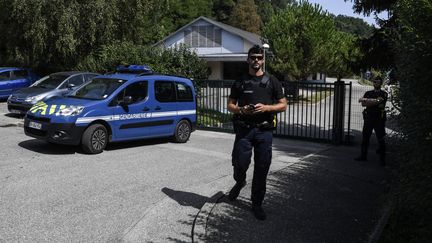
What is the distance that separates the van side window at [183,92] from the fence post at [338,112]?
12.2 feet

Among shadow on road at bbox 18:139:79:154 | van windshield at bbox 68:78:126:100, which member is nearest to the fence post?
van windshield at bbox 68:78:126:100

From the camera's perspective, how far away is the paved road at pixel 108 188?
4906 millimetres

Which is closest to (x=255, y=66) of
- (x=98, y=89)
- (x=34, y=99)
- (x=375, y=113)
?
(x=375, y=113)

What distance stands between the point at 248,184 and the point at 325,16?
2600 cm

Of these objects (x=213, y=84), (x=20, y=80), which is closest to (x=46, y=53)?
(x=20, y=80)

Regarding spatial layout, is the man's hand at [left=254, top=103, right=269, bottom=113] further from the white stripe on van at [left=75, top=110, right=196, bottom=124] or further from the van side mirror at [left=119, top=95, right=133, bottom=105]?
the van side mirror at [left=119, top=95, right=133, bottom=105]

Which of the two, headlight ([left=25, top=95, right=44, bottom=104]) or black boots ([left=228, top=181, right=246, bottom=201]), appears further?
headlight ([left=25, top=95, right=44, bottom=104])

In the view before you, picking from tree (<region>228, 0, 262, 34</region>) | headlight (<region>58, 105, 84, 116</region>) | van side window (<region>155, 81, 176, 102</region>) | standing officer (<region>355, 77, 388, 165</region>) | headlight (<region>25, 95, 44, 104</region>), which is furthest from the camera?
tree (<region>228, 0, 262, 34</region>)

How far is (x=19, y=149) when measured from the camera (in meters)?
9.40

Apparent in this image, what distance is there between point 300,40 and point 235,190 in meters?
24.5

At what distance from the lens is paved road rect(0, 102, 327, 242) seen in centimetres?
491

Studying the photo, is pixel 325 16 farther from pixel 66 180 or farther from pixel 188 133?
pixel 66 180

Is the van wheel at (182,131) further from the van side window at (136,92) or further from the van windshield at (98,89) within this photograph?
the van windshield at (98,89)

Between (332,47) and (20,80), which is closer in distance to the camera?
(20,80)
